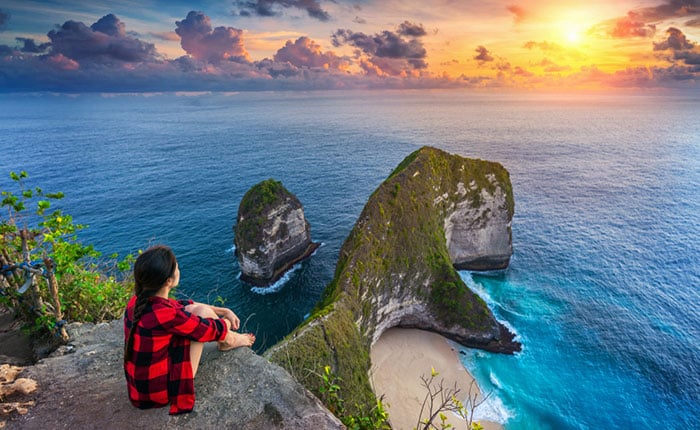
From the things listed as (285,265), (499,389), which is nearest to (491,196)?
(499,389)

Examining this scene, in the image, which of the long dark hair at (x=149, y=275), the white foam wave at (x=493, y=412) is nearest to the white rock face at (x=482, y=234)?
the white foam wave at (x=493, y=412)

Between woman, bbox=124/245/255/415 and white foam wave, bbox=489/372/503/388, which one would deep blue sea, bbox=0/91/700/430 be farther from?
woman, bbox=124/245/255/415

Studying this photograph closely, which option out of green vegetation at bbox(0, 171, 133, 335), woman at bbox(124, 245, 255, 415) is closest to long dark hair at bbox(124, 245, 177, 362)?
woman at bbox(124, 245, 255, 415)

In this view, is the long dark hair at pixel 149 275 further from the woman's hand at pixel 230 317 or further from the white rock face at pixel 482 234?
the white rock face at pixel 482 234

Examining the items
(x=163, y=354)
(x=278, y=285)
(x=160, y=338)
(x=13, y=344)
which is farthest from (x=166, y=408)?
(x=278, y=285)

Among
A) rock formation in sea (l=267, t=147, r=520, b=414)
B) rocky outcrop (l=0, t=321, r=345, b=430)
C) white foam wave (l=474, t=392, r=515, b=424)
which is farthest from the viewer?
white foam wave (l=474, t=392, r=515, b=424)

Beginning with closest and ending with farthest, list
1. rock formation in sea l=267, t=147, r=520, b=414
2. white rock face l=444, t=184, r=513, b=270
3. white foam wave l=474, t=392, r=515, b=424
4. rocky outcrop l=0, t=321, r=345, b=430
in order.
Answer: rocky outcrop l=0, t=321, r=345, b=430
rock formation in sea l=267, t=147, r=520, b=414
white foam wave l=474, t=392, r=515, b=424
white rock face l=444, t=184, r=513, b=270
